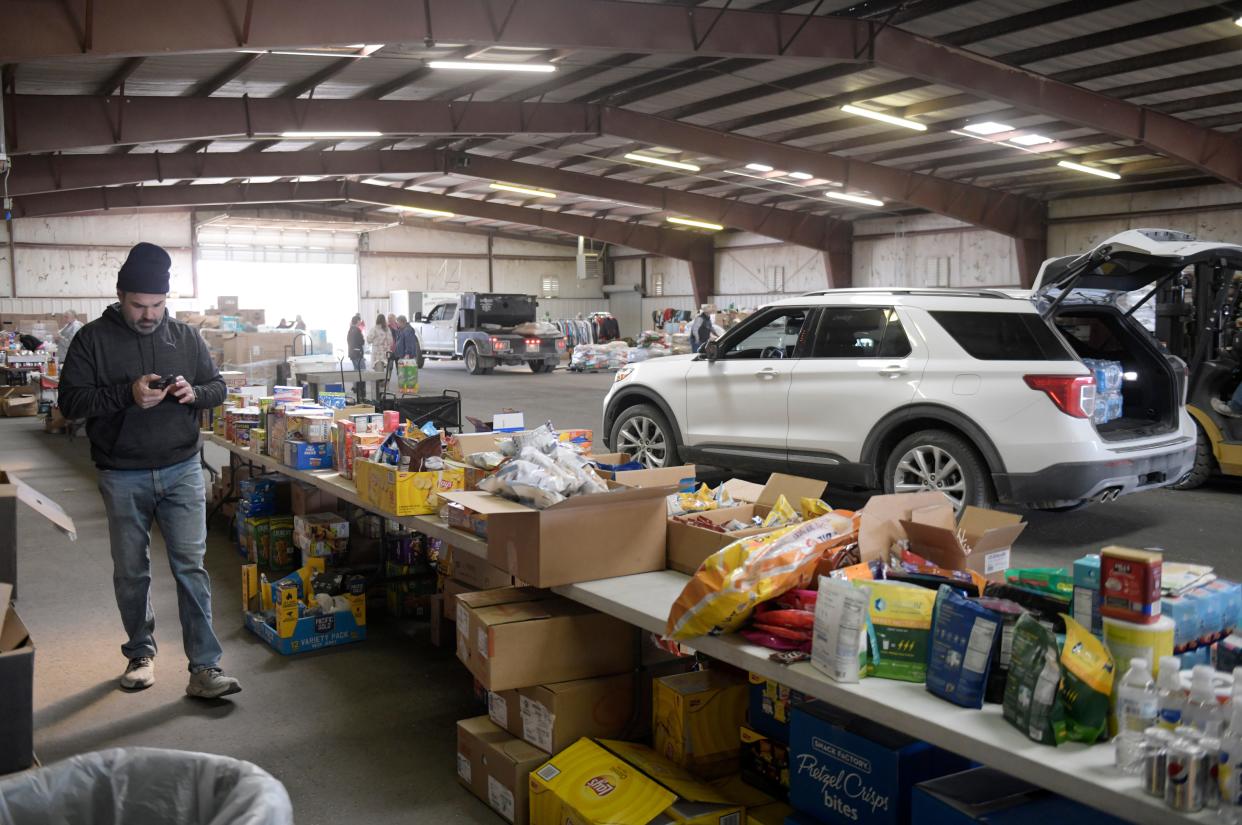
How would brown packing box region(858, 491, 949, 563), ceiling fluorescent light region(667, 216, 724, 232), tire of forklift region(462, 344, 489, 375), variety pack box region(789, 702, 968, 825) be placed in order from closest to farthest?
variety pack box region(789, 702, 968, 825)
brown packing box region(858, 491, 949, 563)
tire of forklift region(462, 344, 489, 375)
ceiling fluorescent light region(667, 216, 724, 232)

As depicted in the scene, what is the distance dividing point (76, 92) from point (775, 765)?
13.7 m

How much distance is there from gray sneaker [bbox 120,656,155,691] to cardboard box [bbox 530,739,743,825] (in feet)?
7.28

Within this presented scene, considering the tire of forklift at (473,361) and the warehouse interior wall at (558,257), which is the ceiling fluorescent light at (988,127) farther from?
the tire of forklift at (473,361)

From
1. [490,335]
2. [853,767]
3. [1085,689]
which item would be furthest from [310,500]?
[490,335]

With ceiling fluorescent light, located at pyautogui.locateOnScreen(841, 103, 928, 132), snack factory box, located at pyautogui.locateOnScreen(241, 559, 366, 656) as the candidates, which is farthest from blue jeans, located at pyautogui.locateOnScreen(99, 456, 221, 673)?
ceiling fluorescent light, located at pyautogui.locateOnScreen(841, 103, 928, 132)

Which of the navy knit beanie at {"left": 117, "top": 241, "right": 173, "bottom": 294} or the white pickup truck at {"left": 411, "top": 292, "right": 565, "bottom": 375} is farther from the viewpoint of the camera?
the white pickup truck at {"left": 411, "top": 292, "right": 565, "bottom": 375}

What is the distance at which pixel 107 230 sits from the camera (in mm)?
28500

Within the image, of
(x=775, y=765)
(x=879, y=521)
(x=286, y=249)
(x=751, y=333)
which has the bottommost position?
(x=775, y=765)

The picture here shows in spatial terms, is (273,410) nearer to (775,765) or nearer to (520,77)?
(775,765)

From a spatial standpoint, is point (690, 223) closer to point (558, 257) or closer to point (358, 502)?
point (558, 257)

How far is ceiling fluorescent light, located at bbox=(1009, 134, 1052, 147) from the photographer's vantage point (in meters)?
16.4

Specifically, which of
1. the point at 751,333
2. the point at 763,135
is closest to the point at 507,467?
the point at 751,333

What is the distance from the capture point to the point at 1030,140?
16719mm

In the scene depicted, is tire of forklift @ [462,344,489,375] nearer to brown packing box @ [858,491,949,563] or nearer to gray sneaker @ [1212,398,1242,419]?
gray sneaker @ [1212,398,1242,419]
